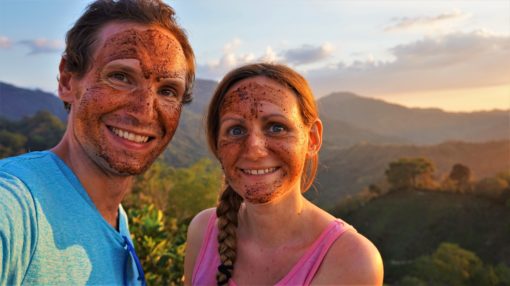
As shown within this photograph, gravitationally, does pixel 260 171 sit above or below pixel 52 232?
above

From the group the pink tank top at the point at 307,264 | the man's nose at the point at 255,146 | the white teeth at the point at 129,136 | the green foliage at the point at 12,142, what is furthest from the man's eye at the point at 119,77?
the green foliage at the point at 12,142

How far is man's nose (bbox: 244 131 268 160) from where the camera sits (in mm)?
2430

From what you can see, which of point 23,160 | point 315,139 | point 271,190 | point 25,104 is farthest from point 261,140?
point 25,104

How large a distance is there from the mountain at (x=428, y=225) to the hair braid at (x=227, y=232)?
2942 cm

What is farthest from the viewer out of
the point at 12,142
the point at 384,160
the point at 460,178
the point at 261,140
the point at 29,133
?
the point at 29,133

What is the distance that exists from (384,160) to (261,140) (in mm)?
67799

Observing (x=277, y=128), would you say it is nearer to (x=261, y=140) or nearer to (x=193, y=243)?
(x=261, y=140)

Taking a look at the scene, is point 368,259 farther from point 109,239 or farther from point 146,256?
point 146,256

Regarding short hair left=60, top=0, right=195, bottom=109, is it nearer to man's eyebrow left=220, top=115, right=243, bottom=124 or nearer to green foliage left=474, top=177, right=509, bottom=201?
man's eyebrow left=220, top=115, right=243, bottom=124

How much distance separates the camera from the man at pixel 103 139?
1848 mm

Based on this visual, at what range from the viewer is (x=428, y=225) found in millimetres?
38594

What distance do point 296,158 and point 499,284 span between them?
25.5 metres

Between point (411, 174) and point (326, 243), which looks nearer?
point (326, 243)

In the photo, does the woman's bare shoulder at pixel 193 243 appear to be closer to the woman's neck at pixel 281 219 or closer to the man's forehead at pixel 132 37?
the woman's neck at pixel 281 219
